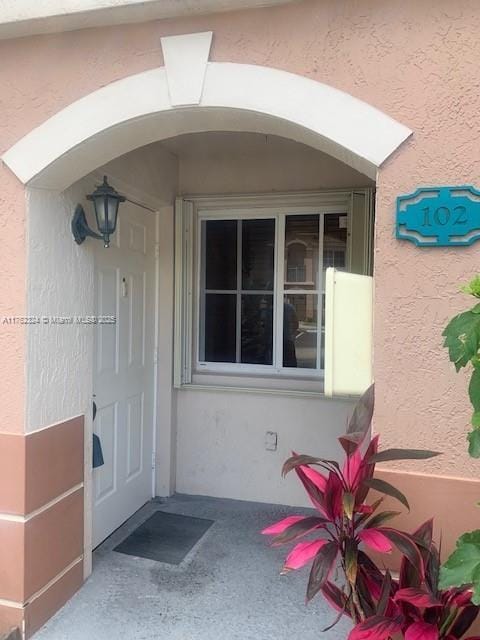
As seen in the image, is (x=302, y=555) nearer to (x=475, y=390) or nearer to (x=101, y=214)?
(x=475, y=390)

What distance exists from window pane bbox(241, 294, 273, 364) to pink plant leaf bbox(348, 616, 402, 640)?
2.86 metres

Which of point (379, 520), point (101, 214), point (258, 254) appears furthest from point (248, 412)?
point (379, 520)

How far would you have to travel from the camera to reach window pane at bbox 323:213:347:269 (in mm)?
4297

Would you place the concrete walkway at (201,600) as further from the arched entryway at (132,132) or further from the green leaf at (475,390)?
the green leaf at (475,390)

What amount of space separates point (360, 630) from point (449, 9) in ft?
7.88

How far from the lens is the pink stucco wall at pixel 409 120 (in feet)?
7.00

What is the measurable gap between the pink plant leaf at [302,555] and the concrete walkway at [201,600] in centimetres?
129

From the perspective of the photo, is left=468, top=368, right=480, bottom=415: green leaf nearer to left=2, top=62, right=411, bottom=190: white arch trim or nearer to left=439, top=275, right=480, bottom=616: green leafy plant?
left=439, top=275, right=480, bottom=616: green leafy plant

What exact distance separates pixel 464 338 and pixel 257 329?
3.10 meters

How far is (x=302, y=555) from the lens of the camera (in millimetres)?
1872

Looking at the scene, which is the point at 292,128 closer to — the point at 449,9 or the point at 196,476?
the point at 449,9

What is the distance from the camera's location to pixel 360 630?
5.87 feet

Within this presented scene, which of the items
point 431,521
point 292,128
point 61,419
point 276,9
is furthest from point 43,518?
point 276,9

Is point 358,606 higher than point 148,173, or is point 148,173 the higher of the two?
point 148,173
